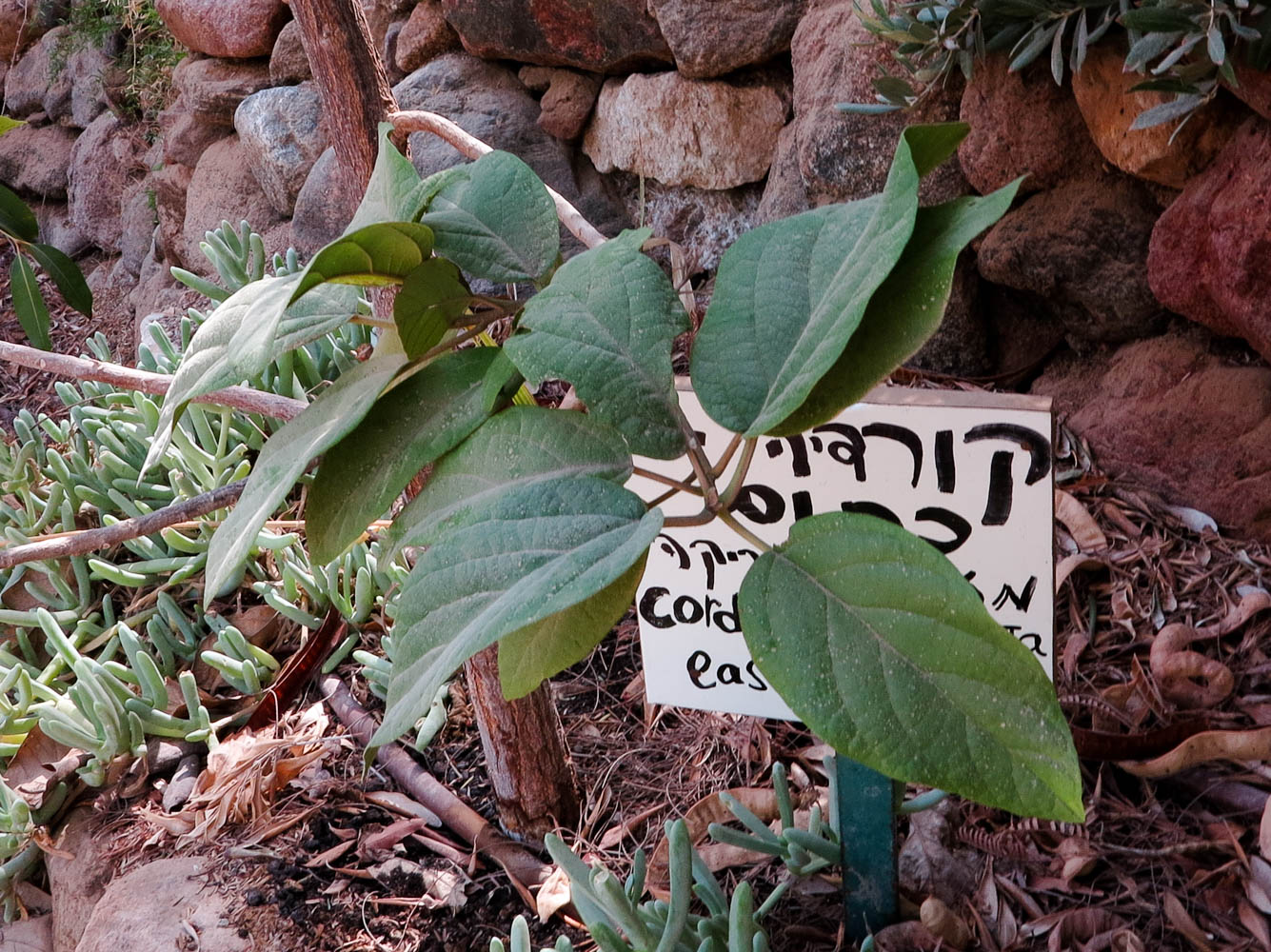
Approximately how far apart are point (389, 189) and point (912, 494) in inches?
17.6

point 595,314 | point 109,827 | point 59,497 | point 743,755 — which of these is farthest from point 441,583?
point 59,497

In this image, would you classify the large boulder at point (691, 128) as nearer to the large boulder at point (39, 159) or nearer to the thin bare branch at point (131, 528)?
the thin bare branch at point (131, 528)

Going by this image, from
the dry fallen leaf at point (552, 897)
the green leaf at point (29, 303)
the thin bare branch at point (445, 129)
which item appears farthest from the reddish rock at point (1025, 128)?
the green leaf at point (29, 303)

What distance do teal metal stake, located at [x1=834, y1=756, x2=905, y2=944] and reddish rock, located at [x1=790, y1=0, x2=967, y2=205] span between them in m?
1.11

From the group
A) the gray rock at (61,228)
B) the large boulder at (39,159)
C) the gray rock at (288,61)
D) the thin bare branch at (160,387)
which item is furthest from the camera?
the large boulder at (39,159)

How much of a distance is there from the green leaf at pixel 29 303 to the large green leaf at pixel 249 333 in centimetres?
102

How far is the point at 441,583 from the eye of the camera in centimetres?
49

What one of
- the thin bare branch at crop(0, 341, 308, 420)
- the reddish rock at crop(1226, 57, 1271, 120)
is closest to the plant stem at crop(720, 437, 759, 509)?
the thin bare branch at crop(0, 341, 308, 420)

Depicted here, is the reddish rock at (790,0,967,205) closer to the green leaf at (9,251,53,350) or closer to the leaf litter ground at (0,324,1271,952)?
the leaf litter ground at (0,324,1271,952)

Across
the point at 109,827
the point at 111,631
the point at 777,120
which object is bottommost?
the point at 109,827

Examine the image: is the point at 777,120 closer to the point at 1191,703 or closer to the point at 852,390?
the point at 1191,703

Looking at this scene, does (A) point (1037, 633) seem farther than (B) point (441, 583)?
Yes

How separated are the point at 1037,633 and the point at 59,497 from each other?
1590 millimetres

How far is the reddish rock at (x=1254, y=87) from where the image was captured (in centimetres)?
125
